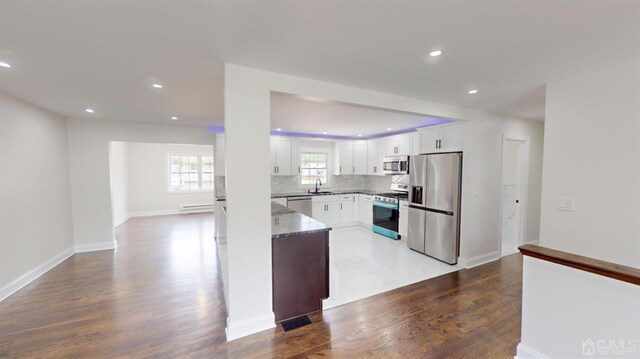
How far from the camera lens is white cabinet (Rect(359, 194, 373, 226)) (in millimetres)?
6129

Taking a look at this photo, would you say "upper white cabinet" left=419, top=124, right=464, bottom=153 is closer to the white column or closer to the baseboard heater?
the white column

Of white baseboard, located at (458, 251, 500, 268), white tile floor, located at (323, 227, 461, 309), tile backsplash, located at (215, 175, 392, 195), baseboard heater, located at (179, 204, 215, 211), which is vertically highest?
tile backsplash, located at (215, 175, 392, 195)

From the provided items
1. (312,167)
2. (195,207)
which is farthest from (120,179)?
(312,167)

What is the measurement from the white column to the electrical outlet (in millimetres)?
3046

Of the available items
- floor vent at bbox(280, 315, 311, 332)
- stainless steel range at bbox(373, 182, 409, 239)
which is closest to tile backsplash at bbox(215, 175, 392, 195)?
stainless steel range at bbox(373, 182, 409, 239)

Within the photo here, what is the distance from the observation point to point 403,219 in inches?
200

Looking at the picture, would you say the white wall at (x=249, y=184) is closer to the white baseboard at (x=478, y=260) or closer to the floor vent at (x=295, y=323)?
the floor vent at (x=295, y=323)

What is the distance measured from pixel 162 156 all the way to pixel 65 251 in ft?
15.4

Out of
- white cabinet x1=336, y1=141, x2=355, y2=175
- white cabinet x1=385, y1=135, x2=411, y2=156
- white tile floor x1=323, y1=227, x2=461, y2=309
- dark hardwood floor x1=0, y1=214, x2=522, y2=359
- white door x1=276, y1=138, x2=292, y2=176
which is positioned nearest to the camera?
dark hardwood floor x1=0, y1=214, x2=522, y2=359

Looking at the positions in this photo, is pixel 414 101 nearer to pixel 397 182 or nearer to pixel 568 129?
pixel 568 129

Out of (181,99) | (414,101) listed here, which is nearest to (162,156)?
(181,99)

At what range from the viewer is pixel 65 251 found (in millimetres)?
4164

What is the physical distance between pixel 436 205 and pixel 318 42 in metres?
3.37

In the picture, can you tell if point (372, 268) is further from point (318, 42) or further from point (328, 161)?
point (328, 161)
